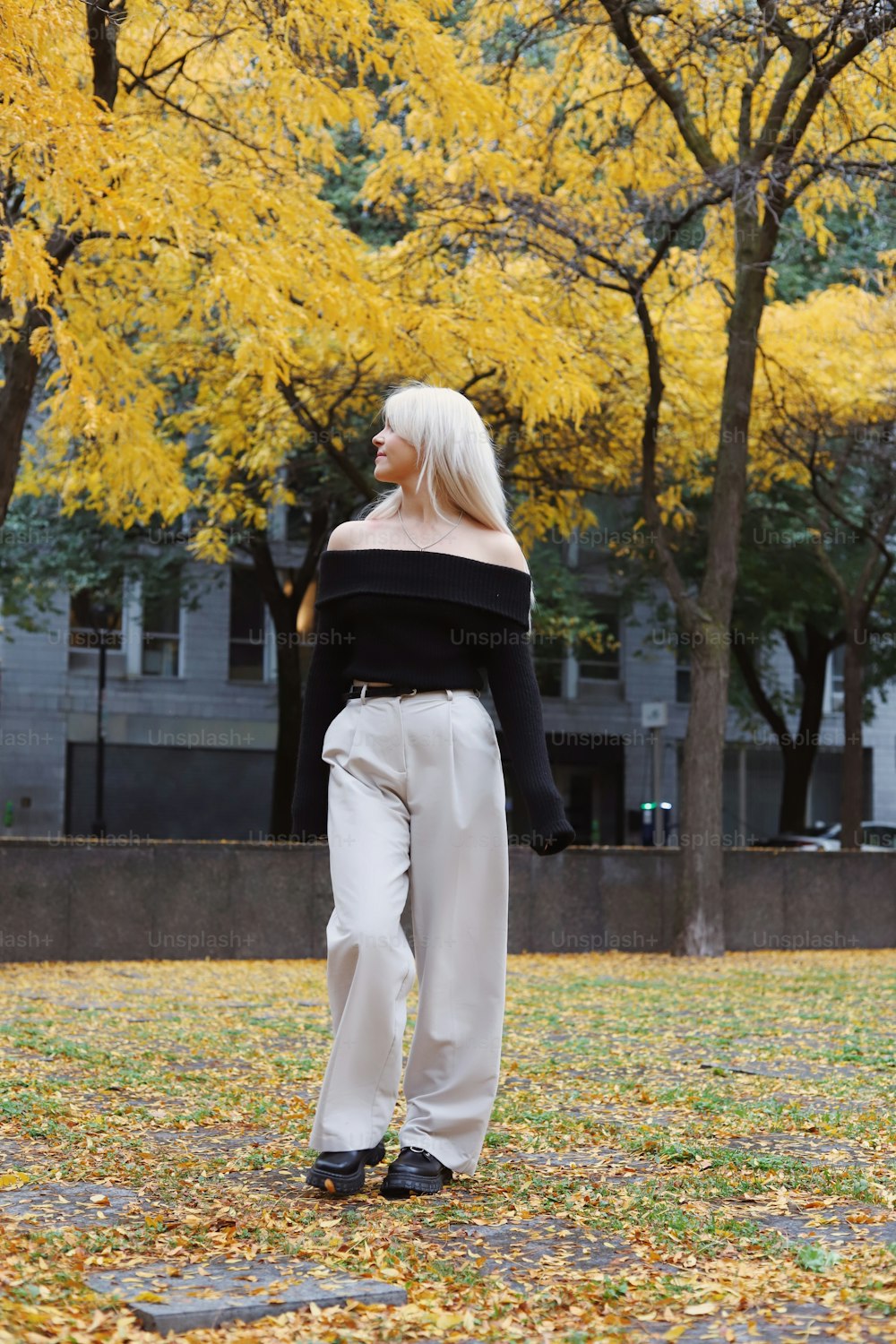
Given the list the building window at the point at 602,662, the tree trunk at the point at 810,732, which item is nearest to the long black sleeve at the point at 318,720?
the tree trunk at the point at 810,732

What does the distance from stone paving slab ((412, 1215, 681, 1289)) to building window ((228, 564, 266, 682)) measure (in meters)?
33.6

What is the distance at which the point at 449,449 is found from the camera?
14.8 feet

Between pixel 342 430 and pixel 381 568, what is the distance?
44.9ft

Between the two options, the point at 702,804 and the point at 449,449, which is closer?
the point at 449,449

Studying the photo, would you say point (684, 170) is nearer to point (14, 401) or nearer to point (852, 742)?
point (14, 401)

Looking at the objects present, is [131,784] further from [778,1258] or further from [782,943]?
[778,1258]

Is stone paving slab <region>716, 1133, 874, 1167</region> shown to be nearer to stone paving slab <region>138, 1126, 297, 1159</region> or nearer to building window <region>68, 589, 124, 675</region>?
stone paving slab <region>138, 1126, 297, 1159</region>

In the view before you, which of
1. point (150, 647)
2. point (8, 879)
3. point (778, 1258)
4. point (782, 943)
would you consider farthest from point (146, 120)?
point (150, 647)

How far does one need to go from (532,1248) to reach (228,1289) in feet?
2.54

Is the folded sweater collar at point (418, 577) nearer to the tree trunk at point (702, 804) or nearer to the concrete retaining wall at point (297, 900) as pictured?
the concrete retaining wall at point (297, 900)

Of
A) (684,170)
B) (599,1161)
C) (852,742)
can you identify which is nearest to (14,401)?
(684,170)

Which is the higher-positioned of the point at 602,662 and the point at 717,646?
the point at 602,662

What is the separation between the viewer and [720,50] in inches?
564

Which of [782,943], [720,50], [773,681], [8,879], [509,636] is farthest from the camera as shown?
[773,681]
